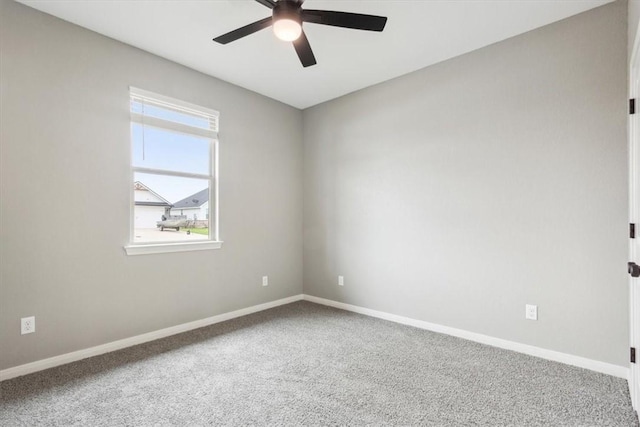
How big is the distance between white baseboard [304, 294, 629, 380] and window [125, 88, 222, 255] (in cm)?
197

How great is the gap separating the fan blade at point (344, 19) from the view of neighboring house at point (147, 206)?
2106mm

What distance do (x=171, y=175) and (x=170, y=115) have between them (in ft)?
1.93

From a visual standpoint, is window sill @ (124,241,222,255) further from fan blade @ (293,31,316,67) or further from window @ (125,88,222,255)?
fan blade @ (293,31,316,67)

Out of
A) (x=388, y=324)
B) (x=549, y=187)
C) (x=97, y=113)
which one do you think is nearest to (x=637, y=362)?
(x=549, y=187)

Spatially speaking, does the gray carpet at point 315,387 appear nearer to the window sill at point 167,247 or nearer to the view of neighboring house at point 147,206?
the window sill at point 167,247

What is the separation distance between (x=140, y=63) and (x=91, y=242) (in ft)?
5.35

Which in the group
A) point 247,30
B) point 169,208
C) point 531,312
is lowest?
point 531,312

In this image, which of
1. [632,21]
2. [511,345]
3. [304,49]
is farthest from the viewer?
[511,345]

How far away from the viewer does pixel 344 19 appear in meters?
1.97

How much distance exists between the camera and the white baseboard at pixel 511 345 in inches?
91.0

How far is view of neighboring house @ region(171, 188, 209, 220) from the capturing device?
11.0ft

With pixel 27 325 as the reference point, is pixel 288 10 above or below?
above

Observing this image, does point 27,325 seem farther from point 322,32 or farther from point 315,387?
point 322,32

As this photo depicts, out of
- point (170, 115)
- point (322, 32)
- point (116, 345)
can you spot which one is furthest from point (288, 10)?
point (116, 345)
